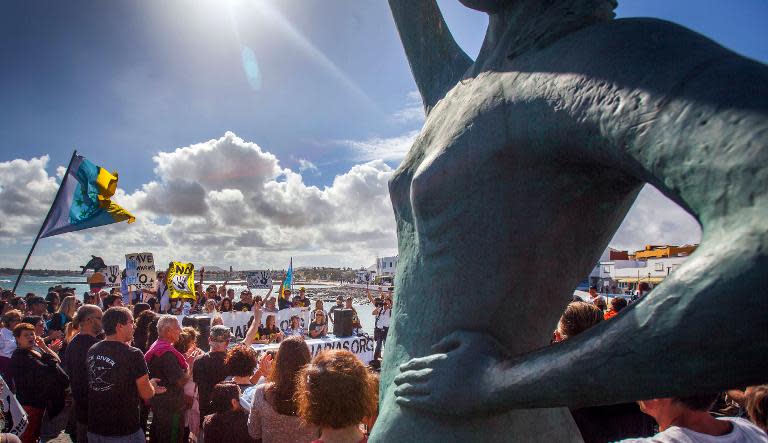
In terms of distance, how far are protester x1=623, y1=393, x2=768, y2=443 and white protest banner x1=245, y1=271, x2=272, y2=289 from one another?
1624 centimetres

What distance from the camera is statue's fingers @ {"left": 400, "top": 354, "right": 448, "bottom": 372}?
3.14 ft

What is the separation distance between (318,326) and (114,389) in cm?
644

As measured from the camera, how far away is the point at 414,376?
39.0 inches

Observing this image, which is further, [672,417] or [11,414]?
[11,414]

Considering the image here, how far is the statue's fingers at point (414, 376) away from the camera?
0.97 metres

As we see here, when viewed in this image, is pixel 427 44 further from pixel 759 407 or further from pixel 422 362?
pixel 759 407

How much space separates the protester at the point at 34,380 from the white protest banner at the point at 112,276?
31.2 ft

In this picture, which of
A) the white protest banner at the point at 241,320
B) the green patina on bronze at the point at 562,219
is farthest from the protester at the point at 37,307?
the green patina on bronze at the point at 562,219

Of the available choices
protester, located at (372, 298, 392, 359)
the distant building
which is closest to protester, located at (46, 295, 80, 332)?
protester, located at (372, 298, 392, 359)

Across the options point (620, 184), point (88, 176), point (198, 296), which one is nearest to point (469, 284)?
point (620, 184)

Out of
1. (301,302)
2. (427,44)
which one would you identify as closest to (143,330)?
(427,44)

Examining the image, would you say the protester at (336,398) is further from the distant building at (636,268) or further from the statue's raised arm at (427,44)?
the distant building at (636,268)

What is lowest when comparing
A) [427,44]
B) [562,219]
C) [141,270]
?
[562,219]

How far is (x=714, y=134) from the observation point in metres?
0.67
